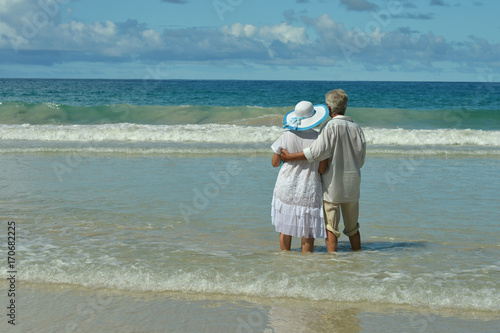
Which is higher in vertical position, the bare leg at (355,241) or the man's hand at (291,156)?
the man's hand at (291,156)

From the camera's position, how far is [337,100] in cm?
561

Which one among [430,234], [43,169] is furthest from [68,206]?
[430,234]

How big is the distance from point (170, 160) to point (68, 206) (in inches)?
224

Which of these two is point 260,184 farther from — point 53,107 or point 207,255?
point 53,107

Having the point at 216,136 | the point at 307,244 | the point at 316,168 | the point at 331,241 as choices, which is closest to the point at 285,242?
the point at 307,244

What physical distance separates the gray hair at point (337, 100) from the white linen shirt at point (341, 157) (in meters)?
0.08

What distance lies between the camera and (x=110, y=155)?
50.1 ft

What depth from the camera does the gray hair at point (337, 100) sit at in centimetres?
561

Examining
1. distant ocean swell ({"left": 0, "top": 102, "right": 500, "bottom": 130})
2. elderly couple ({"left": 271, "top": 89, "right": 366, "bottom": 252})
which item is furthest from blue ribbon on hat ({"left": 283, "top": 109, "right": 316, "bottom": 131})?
distant ocean swell ({"left": 0, "top": 102, "right": 500, "bottom": 130})

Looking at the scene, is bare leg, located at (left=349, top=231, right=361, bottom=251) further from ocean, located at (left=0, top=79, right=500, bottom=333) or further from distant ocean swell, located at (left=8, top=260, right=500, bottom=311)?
distant ocean swell, located at (left=8, top=260, right=500, bottom=311)

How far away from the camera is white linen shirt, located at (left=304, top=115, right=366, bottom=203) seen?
5.53 metres

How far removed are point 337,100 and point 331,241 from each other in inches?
56.2

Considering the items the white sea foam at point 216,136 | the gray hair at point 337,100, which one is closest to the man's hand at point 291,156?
the gray hair at point 337,100

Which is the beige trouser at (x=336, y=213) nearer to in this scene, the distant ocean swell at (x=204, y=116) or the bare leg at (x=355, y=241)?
the bare leg at (x=355, y=241)
